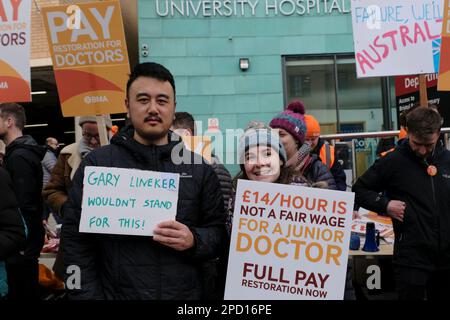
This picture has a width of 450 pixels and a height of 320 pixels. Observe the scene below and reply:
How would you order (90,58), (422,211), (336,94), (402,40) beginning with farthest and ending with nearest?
1. (336,94)
2. (90,58)
3. (402,40)
4. (422,211)

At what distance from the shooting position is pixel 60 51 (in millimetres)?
4375

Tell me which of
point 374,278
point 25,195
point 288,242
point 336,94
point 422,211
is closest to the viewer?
point 288,242

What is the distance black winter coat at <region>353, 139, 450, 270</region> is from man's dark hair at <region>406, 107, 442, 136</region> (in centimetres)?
21

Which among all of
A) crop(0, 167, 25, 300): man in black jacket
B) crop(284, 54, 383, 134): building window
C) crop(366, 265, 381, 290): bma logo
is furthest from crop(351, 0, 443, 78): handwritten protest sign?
crop(284, 54, 383, 134): building window

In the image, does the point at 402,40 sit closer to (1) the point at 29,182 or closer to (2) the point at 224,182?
(2) the point at 224,182

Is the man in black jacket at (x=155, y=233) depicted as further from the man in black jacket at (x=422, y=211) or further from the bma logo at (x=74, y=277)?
the man in black jacket at (x=422, y=211)

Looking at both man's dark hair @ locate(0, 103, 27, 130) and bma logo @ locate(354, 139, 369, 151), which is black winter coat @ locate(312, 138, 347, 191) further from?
man's dark hair @ locate(0, 103, 27, 130)

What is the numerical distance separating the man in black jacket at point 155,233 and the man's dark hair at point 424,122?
170 cm

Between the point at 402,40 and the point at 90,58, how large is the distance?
271 centimetres

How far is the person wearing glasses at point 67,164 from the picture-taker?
4309mm

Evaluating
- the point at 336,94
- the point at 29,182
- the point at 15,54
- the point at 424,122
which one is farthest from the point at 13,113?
the point at 336,94

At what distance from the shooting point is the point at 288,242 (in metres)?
2.30

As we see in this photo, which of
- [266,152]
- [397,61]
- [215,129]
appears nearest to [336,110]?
[215,129]
